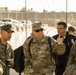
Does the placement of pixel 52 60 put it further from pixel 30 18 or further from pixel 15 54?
pixel 30 18

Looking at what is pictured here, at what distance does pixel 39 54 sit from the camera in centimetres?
385

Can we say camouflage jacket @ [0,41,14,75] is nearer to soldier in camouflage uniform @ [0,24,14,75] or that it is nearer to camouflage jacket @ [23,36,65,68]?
soldier in camouflage uniform @ [0,24,14,75]

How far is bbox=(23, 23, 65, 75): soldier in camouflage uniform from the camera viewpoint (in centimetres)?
383

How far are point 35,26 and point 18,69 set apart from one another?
733mm

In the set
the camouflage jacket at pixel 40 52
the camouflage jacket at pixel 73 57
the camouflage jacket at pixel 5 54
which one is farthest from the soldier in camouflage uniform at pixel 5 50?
the camouflage jacket at pixel 73 57

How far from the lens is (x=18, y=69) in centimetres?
410

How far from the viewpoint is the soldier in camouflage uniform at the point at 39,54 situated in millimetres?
3828

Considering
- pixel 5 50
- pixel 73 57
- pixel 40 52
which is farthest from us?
pixel 40 52

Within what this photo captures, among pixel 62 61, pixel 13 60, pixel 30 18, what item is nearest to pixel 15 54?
pixel 13 60

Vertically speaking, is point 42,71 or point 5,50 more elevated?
point 5,50

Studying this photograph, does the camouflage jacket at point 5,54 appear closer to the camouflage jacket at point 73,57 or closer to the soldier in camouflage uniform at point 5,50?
the soldier in camouflage uniform at point 5,50

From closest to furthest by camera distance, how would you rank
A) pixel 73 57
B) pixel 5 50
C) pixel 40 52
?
pixel 73 57
pixel 5 50
pixel 40 52

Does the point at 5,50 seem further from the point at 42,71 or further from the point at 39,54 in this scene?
the point at 42,71

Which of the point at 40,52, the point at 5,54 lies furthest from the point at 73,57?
the point at 5,54
